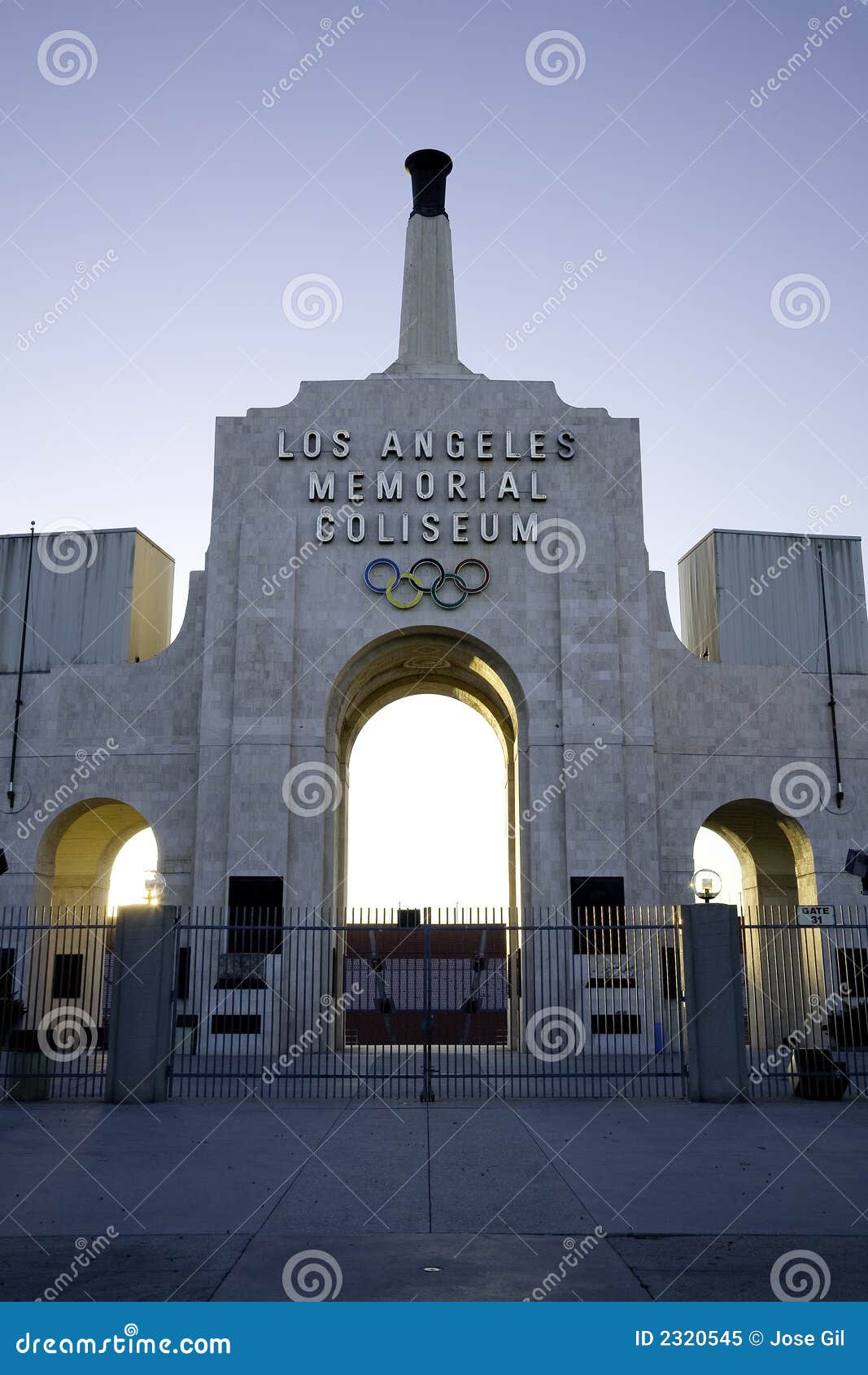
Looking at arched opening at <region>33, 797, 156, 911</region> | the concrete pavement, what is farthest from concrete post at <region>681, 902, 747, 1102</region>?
arched opening at <region>33, 797, 156, 911</region>

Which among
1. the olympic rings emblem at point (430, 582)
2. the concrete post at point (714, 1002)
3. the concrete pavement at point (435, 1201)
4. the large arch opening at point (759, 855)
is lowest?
the concrete pavement at point (435, 1201)

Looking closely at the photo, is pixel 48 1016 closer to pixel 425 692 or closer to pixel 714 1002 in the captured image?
pixel 425 692

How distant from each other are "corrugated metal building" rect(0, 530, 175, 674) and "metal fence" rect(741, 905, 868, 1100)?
1976cm

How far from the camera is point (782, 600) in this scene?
117 ft

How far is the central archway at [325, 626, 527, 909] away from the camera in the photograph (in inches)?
1286

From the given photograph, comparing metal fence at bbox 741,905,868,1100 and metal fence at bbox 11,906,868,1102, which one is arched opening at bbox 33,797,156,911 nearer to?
metal fence at bbox 11,906,868,1102

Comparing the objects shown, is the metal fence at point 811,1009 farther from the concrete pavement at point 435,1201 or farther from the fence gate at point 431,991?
the fence gate at point 431,991

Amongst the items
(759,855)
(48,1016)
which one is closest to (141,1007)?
(48,1016)

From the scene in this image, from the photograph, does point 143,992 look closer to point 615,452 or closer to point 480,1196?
point 480,1196

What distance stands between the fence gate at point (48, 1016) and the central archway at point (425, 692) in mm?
7585

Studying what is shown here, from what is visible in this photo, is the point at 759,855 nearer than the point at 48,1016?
No

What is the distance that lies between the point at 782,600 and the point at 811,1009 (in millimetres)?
12946

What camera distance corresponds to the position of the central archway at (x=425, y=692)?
32656 millimetres

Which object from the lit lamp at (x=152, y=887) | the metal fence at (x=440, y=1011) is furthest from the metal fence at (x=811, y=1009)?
the lit lamp at (x=152, y=887)
